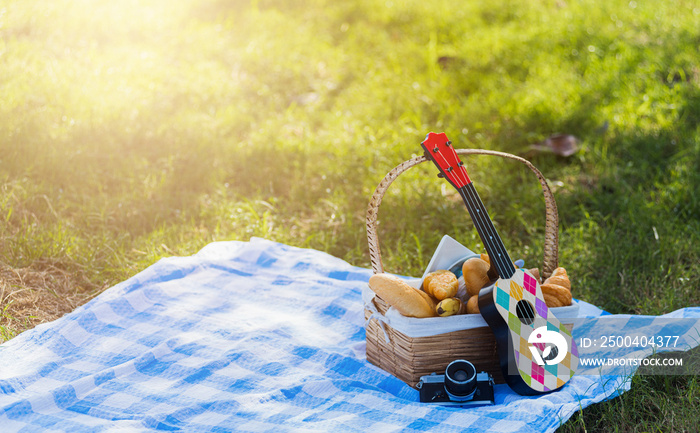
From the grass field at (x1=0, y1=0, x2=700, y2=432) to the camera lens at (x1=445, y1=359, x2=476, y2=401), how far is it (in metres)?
0.33

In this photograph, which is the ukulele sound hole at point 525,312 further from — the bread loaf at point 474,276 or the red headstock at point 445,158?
the red headstock at point 445,158

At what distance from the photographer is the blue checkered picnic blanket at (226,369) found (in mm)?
1944

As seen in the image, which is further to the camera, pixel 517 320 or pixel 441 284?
pixel 441 284

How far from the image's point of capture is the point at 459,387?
6.56 ft

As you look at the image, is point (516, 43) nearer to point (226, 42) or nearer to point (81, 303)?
point (226, 42)

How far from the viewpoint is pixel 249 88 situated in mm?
5367

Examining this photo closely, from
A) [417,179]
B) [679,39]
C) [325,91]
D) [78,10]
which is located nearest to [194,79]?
[325,91]

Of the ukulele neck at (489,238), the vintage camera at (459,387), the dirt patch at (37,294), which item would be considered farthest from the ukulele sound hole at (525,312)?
the dirt patch at (37,294)

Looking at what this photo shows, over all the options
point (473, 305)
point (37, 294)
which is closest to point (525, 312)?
point (473, 305)

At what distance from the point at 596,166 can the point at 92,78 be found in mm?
3857

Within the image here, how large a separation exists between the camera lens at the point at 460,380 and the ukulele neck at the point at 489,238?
33 centimetres

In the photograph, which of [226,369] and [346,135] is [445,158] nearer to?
[226,369]

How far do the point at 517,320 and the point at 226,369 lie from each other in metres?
1.06

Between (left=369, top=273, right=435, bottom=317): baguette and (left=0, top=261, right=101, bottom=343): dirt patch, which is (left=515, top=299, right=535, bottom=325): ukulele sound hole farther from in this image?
(left=0, top=261, right=101, bottom=343): dirt patch
